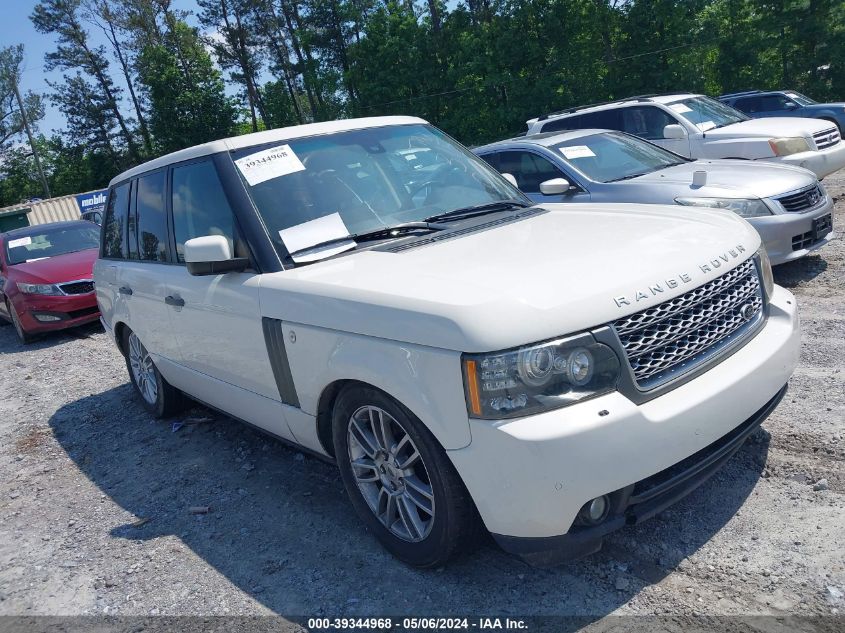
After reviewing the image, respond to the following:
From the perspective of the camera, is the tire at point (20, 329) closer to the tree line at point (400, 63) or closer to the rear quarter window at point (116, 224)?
the rear quarter window at point (116, 224)

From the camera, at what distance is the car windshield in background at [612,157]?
297 inches

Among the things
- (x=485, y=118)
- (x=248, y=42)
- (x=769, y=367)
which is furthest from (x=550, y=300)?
(x=248, y=42)

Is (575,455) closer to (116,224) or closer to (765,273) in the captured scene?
(765,273)

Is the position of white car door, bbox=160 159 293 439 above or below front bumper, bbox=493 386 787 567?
above

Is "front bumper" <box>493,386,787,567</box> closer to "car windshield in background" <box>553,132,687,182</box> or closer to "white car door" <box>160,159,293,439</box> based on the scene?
"white car door" <box>160,159,293,439</box>

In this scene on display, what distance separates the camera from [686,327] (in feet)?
9.36

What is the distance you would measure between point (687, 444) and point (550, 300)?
0.76m

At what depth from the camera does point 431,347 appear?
8.73 ft

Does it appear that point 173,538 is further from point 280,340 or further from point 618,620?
point 618,620

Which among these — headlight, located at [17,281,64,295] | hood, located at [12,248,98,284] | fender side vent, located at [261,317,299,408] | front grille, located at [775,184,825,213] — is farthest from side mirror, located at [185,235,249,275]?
headlight, located at [17,281,64,295]

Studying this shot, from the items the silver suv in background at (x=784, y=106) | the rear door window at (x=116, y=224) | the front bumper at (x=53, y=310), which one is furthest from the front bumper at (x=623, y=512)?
the silver suv in background at (x=784, y=106)

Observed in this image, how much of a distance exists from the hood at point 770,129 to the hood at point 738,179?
8.65ft

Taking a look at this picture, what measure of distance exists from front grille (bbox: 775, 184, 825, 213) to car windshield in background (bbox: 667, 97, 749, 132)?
3.73m

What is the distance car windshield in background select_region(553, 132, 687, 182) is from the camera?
753cm
